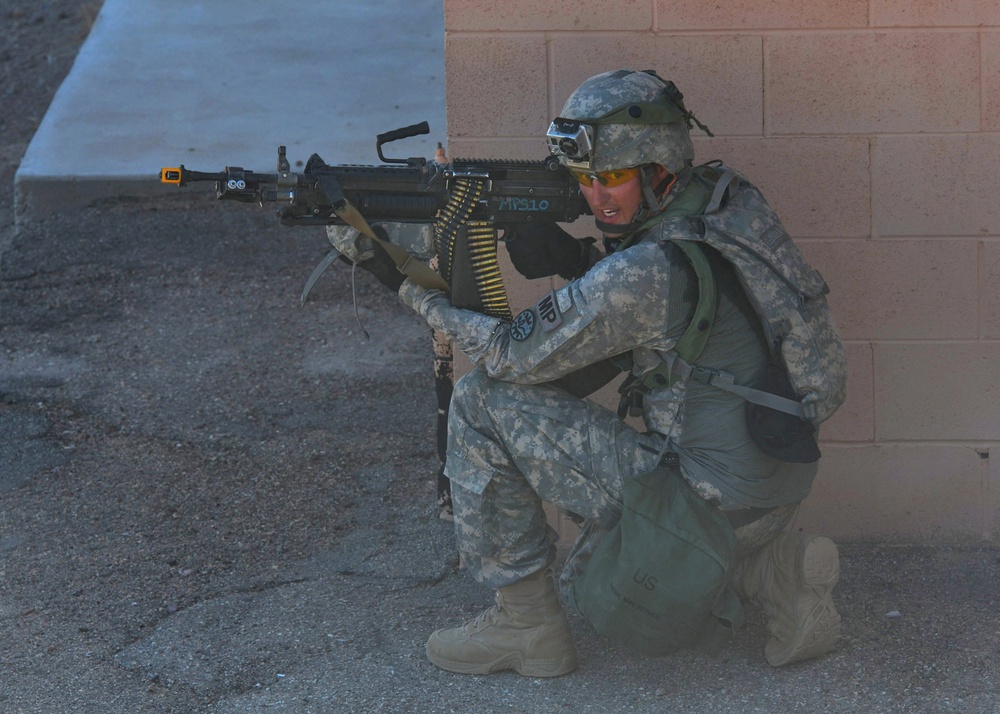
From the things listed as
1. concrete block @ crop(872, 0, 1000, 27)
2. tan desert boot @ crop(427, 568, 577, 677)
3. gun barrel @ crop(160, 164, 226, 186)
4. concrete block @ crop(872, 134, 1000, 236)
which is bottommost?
tan desert boot @ crop(427, 568, 577, 677)

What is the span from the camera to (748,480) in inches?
119

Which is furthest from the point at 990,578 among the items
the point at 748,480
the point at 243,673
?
the point at 243,673

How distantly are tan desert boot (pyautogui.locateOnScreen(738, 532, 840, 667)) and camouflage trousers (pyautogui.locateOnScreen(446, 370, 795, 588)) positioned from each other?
0.07 meters

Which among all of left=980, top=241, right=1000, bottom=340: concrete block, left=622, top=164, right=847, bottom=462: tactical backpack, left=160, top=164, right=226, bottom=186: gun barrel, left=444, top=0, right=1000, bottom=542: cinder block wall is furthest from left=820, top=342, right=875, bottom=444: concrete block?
left=160, top=164, right=226, bottom=186: gun barrel

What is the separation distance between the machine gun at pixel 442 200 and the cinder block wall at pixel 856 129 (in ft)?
1.62

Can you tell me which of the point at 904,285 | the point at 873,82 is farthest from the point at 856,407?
the point at 873,82

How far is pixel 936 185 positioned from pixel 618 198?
1.19m

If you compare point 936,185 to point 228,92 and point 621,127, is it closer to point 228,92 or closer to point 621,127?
point 621,127

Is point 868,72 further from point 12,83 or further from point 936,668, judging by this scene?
point 12,83

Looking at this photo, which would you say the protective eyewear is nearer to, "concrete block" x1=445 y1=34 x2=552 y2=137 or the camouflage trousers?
the camouflage trousers

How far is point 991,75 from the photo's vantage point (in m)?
3.62

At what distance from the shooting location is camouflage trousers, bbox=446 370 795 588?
10.1ft

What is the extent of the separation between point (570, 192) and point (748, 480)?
87 cm

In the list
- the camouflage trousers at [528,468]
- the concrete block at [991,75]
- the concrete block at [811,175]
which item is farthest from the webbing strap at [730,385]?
the concrete block at [991,75]
